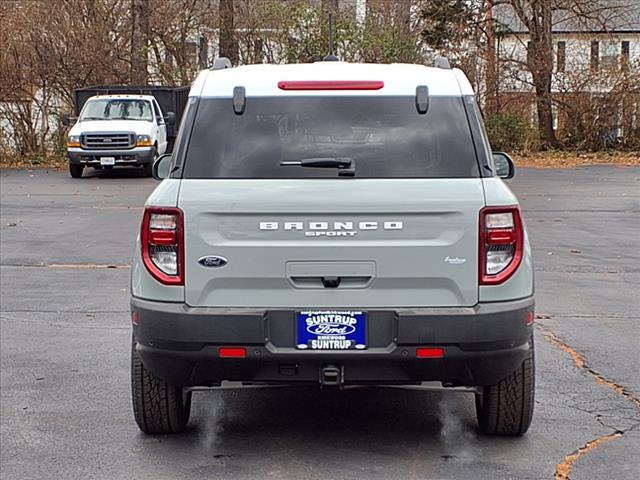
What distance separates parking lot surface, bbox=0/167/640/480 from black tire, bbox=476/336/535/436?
0.09 m

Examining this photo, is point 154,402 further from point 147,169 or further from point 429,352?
point 147,169

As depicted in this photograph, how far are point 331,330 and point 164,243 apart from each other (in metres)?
0.89

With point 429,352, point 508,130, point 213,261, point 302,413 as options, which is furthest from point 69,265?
point 508,130

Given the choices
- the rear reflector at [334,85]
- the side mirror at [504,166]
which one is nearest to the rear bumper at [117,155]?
the side mirror at [504,166]

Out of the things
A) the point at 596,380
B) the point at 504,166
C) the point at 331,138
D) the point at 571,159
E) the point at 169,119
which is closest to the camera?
the point at 331,138

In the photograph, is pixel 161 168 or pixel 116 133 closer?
pixel 161 168

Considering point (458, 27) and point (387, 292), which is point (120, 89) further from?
point (387, 292)

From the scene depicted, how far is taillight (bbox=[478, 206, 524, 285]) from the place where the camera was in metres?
5.10

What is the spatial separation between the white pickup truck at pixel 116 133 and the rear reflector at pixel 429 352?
65.9 ft

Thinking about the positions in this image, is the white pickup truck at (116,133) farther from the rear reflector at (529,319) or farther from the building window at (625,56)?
the rear reflector at (529,319)

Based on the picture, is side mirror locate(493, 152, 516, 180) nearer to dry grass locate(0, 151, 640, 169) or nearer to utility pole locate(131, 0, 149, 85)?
dry grass locate(0, 151, 640, 169)

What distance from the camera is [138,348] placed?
5.36 meters

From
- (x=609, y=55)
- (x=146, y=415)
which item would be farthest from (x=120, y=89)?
(x=146, y=415)

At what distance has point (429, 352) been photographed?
508 cm
